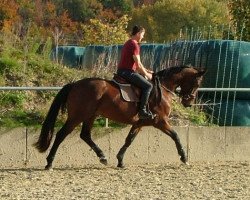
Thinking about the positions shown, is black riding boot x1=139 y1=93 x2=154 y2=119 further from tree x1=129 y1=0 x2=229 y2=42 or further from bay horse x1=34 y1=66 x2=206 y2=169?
tree x1=129 y1=0 x2=229 y2=42

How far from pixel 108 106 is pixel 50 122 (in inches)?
40.8

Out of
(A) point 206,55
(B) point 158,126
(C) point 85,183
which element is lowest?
(C) point 85,183

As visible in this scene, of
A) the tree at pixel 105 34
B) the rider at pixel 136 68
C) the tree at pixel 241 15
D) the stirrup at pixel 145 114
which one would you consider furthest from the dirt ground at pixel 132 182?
the tree at pixel 105 34

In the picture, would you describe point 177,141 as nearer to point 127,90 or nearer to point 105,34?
point 127,90

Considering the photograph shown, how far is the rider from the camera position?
480 inches

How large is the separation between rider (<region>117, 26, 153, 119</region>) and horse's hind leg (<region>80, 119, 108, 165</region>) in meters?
0.92

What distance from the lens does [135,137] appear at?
13.1 m

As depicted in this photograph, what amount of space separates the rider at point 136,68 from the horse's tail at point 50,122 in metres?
1.03

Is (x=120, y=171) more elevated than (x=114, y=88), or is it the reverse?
(x=114, y=88)

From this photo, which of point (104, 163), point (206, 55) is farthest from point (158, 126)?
point (206, 55)

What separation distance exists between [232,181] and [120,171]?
2089 millimetres

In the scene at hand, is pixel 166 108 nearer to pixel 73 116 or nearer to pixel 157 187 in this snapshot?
pixel 73 116

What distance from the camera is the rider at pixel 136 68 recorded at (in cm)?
1220

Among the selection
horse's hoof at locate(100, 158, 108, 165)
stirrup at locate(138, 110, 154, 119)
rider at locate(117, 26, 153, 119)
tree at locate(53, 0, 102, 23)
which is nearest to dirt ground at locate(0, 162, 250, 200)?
horse's hoof at locate(100, 158, 108, 165)
